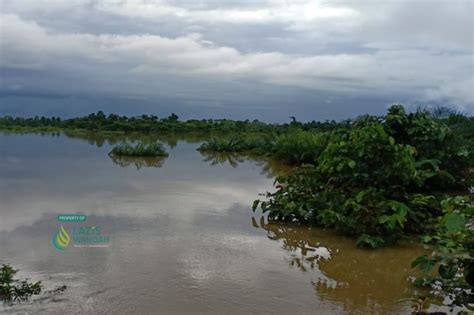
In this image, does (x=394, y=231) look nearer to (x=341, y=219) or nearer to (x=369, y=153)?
(x=341, y=219)

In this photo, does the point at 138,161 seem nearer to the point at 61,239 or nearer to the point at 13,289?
the point at 61,239

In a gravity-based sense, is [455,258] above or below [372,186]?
below

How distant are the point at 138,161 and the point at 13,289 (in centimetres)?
950

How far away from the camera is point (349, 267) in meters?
4.98

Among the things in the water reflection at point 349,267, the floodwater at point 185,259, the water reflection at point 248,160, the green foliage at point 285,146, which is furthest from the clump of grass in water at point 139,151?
the water reflection at point 349,267

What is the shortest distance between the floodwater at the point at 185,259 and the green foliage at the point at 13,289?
11 centimetres

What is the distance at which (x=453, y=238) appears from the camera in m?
3.88

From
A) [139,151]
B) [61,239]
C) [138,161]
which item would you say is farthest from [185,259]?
[139,151]

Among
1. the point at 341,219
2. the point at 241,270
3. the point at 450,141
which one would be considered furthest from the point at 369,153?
the point at 241,270

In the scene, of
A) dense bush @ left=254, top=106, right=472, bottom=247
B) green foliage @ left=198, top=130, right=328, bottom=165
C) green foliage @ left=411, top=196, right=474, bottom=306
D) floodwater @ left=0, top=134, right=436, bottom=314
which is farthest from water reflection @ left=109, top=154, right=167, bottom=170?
green foliage @ left=411, top=196, right=474, bottom=306

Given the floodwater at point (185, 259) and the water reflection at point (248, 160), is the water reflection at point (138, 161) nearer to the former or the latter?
the water reflection at point (248, 160)

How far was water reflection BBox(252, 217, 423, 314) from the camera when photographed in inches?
164

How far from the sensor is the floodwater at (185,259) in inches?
153

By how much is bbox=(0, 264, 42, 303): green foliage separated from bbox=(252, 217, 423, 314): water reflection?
242cm
